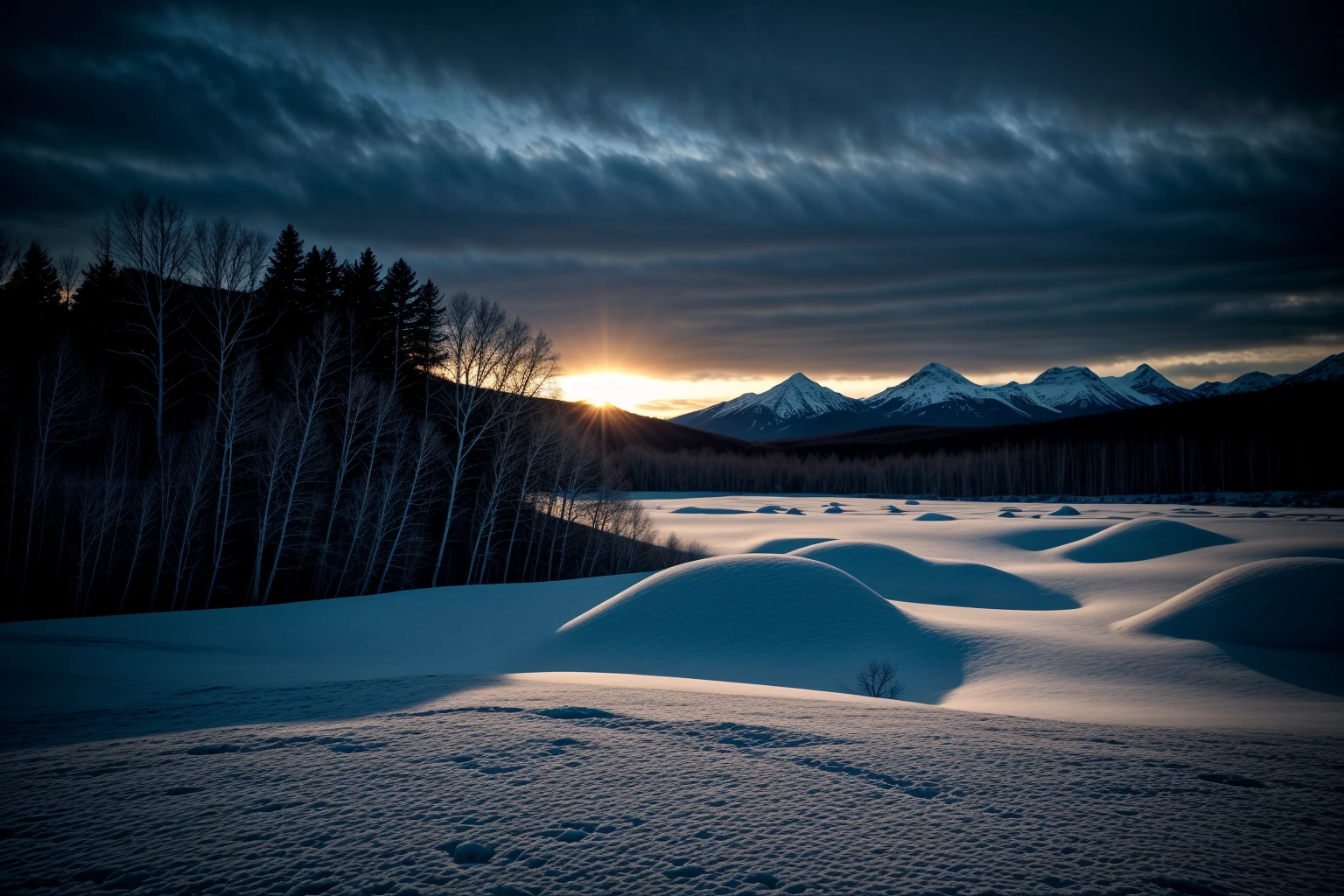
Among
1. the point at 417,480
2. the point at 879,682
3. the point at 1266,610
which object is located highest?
the point at 417,480

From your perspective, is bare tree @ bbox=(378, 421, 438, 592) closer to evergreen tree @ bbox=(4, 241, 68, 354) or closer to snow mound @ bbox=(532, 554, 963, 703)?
snow mound @ bbox=(532, 554, 963, 703)

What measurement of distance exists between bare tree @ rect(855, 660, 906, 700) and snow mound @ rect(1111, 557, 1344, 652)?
814 cm

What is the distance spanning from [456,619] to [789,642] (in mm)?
10438

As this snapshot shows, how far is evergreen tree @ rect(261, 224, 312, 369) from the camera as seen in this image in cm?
3572

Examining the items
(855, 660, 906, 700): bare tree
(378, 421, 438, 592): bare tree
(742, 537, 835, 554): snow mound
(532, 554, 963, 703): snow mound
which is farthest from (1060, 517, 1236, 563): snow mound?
(378, 421, 438, 592): bare tree

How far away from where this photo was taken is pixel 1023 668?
1341 cm

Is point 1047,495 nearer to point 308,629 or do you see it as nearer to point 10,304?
point 308,629

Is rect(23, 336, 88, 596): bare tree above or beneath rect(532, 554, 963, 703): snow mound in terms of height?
above

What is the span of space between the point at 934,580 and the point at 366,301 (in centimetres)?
3747

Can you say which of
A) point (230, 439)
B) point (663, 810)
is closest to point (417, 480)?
point (230, 439)

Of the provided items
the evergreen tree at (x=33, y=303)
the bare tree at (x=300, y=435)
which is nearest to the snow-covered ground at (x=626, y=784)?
the bare tree at (x=300, y=435)

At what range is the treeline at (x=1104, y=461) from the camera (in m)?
80.1

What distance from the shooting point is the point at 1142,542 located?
109 feet

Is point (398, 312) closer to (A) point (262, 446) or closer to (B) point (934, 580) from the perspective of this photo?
(A) point (262, 446)
